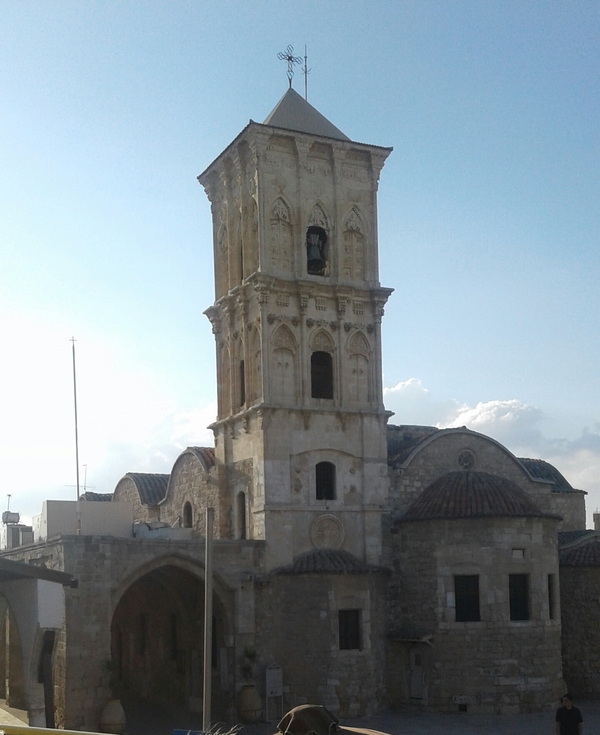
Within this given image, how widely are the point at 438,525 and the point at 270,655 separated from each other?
6.37 metres

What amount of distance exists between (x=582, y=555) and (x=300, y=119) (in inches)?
686

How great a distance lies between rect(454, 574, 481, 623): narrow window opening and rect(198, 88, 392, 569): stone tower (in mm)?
2914

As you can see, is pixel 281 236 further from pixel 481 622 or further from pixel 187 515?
pixel 481 622

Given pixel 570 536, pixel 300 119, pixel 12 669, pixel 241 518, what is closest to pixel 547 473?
pixel 570 536

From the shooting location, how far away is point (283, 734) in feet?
44.6

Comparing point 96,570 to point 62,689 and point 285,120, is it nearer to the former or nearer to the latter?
point 62,689

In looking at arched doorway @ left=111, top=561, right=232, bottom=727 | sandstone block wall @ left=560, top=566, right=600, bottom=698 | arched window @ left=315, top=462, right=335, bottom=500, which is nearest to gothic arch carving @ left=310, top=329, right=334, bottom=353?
arched window @ left=315, top=462, right=335, bottom=500

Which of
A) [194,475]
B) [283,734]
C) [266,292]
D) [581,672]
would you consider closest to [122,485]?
[194,475]

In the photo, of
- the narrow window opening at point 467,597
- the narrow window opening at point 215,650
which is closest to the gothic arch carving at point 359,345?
the narrow window opening at point 467,597

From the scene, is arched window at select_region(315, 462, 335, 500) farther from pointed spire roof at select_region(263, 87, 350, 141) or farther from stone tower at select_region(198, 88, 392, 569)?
pointed spire roof at select_region(263, 87, 350, 141)

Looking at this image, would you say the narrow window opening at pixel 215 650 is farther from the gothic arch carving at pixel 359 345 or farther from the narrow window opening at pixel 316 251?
the narrow window opening at pixel 316 251

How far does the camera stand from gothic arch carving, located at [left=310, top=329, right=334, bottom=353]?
1261 inches

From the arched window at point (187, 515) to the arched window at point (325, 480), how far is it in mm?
6566

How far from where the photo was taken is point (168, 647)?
34000mm
